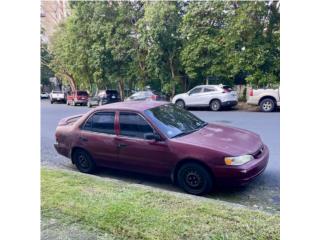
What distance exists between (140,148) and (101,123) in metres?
0.91

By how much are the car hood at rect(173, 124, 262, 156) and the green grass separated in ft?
2.50

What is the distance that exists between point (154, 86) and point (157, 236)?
3.80 metres

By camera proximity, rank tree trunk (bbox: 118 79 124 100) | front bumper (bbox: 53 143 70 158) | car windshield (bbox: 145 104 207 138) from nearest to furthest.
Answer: car windshield (bbox: 145 104 207 138) < front bumper (bbox: 53 143 70 158) < tree trunk (bbox: 118 79 124 100)

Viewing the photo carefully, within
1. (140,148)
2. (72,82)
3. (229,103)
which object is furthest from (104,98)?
(229,103)

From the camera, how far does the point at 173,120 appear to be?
4.59 metres

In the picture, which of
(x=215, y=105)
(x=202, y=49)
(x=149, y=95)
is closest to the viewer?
(x=202, y=49)

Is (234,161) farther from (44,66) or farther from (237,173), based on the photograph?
(44,66)

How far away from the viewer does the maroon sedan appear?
12.8 feet

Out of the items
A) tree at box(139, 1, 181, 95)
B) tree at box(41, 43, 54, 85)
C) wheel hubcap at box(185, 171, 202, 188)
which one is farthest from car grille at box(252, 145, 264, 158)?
tree at box(41, 43, 54, 85)

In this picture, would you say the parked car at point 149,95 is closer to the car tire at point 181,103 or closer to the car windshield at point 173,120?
the car tire at point 181,103

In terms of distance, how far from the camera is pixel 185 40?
19.2 ft

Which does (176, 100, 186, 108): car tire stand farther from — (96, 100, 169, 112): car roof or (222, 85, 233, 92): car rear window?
(222, 85, 233, 92): car rear window
